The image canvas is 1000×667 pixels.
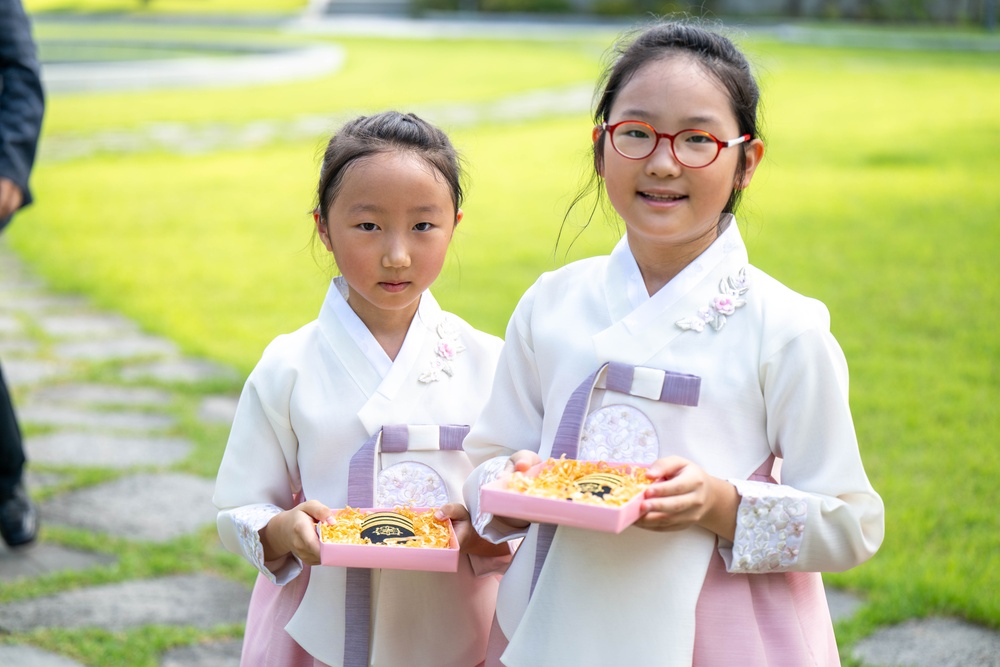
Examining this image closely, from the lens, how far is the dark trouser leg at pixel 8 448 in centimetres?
322

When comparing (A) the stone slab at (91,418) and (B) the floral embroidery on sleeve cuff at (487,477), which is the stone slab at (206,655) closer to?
(B) the floral embroidery on sleeve cuff at (487,477)

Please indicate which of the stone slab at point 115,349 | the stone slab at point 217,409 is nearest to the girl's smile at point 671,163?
the stone slab at point 217,409

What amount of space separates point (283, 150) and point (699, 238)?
8.94 m

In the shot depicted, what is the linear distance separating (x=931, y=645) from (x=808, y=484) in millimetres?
1198

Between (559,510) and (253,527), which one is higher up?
(559,510)

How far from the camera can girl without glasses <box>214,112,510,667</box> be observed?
191cm

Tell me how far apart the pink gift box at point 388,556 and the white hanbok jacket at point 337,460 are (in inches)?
10.6

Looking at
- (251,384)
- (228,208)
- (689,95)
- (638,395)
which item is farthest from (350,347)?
(228,208)

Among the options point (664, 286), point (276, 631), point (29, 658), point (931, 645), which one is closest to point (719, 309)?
point (664, 286)

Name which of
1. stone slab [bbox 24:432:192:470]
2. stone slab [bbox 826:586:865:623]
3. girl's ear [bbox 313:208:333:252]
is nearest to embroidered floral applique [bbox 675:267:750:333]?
girl's ear [bbox 313:208:333:252]

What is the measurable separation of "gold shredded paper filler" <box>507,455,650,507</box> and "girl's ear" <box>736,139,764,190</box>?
52 cm

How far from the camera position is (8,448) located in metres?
3.25

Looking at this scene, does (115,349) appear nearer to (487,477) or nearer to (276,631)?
(276,631)

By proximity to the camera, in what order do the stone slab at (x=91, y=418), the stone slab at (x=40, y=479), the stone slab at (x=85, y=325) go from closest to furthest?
the stone slab at (x=40, y=479) → the stone slab at (x=91, y=418) → the stone slab at (x=85, y=325)
